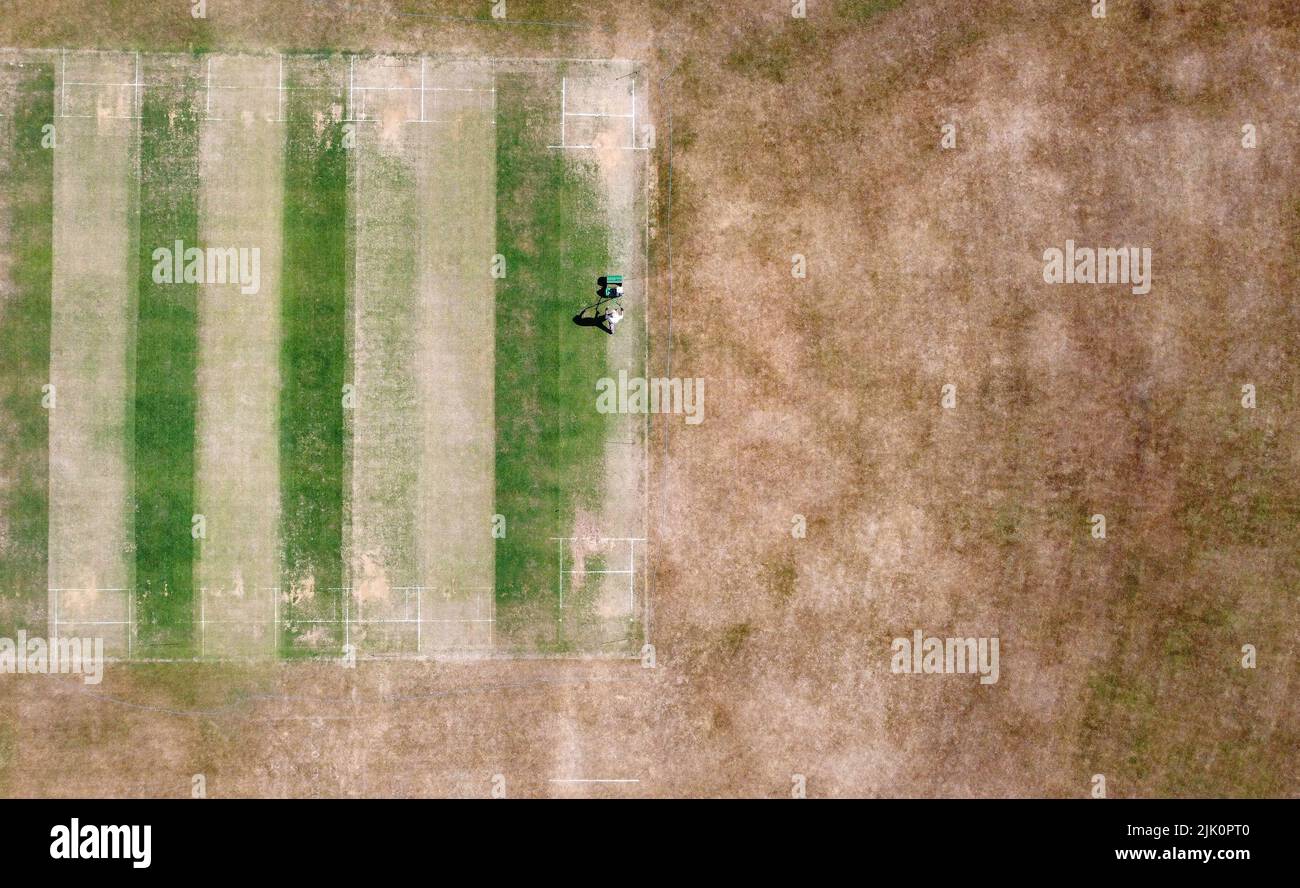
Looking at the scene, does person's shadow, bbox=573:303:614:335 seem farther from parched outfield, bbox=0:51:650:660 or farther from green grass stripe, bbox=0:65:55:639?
green grass stripe, bbox=0:65:55:639

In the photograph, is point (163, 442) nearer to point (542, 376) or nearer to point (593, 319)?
point (542, 376)

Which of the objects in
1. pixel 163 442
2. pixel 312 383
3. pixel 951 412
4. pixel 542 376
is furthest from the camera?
pixel 951 412

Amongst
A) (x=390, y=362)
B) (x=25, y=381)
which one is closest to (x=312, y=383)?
(x=390, y=362)

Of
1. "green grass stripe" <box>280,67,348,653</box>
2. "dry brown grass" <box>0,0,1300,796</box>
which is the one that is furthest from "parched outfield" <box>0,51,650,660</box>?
"dry brown grass" <box>0,0,1300,796</box>

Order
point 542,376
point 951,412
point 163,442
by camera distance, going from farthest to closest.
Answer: point 951,412 → point 542,376 → point 163,442
